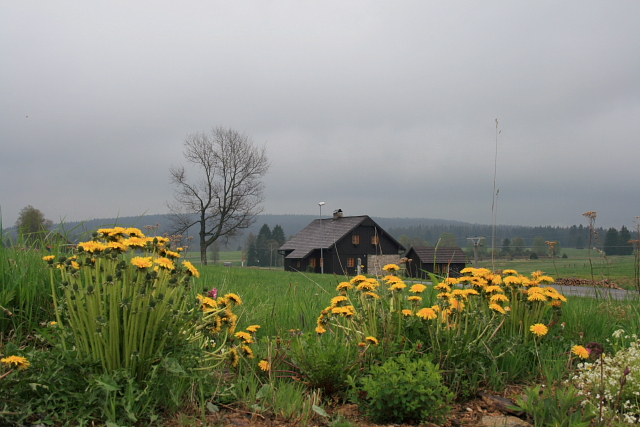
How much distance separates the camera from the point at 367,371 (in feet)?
9.82

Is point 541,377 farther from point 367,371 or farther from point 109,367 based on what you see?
point 109,367

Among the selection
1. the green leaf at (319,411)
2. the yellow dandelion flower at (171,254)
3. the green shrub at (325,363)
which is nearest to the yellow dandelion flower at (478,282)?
the green shrub at (325,363)

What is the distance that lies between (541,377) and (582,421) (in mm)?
953

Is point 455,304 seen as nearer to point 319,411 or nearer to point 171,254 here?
point 319,411

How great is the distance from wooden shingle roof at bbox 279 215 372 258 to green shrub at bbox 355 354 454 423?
3983 centimetres

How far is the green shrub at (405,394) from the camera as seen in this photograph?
2.53 metres

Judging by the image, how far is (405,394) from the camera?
259 cm

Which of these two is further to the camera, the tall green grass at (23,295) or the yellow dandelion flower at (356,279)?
the yellow dandelion flower at (356,279)

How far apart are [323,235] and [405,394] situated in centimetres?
4411

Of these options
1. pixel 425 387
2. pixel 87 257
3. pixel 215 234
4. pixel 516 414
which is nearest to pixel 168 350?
pixel 87 257

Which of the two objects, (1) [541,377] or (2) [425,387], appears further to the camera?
(1) [541,377]

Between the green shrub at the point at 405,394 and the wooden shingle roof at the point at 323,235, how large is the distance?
3983 centimetres

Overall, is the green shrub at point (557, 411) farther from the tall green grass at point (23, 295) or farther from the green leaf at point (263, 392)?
the tall green grass at point (23, 295)

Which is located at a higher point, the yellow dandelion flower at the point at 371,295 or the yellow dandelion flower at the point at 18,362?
the yellow dandelion flower at the point at 371,295
